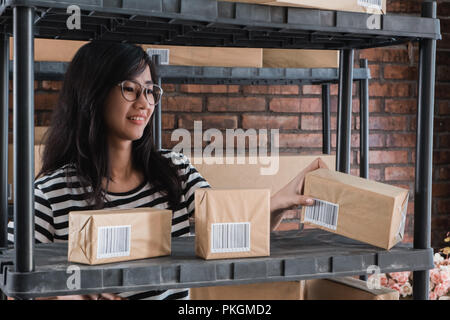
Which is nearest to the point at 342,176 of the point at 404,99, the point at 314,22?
the point at 314,22

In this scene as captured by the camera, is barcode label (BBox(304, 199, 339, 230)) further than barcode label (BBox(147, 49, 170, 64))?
No

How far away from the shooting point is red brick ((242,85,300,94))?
265cm

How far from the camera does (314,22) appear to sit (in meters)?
0.86

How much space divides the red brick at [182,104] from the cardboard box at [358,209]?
167cm

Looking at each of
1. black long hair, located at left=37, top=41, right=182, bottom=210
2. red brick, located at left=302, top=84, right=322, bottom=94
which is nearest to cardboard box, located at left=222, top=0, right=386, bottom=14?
black long hair, located at left=37, top=41, right=182, bottom=210

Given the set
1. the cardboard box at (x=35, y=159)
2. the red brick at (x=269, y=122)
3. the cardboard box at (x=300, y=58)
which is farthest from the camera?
the red brick at (x=269, y=122)

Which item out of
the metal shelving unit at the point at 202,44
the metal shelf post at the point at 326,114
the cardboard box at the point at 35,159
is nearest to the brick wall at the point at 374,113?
the metal shelf post at the point at 326,114

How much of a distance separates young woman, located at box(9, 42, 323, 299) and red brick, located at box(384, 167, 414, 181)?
5.50 ft

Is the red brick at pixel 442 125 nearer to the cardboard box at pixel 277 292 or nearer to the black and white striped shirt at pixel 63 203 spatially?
the black and white striped shirt at pixel 63 203

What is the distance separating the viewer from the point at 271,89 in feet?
8.80

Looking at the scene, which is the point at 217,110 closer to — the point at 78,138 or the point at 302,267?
the point at 78,138

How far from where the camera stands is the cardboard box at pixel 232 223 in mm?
811

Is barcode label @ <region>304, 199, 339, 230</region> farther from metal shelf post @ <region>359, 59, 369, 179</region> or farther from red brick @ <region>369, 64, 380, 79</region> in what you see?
red brick @ <region>369, 64, 380, 79</region>
